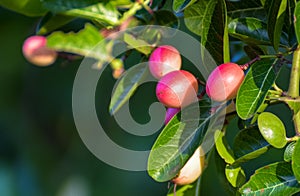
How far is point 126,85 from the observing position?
2.23 feet

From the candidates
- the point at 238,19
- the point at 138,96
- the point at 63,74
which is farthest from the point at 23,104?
the point at 238,19

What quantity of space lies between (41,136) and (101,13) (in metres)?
1.91

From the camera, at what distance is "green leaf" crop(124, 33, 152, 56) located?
2.10ft

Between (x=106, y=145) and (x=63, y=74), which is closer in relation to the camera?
(x=106, y=145)

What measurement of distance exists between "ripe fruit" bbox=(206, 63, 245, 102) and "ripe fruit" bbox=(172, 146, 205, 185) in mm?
97

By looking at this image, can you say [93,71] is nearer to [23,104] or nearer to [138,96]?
[138,96]

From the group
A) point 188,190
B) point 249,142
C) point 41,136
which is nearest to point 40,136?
point 41,136

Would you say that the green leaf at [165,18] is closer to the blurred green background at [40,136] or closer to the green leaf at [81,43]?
the green leaf at [81,43]

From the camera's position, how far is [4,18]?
2.32 m

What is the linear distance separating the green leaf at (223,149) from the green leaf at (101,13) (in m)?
0.15

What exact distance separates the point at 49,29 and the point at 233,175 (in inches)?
9.4

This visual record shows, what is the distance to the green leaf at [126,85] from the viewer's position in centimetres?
67

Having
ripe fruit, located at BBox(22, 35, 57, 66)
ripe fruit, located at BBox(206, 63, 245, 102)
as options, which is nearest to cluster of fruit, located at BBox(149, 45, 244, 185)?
ripe fruit, located at BBox(206, 63, 245, 102)

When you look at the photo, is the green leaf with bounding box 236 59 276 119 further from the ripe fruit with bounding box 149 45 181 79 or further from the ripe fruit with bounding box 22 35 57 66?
the ripe fruit with bounding box 22 35 57 66
